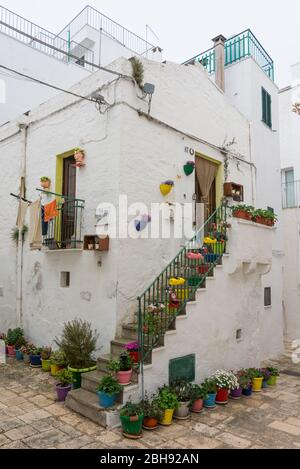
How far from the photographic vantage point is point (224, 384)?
675 cm

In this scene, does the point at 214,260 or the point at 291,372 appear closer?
the point at 214,260

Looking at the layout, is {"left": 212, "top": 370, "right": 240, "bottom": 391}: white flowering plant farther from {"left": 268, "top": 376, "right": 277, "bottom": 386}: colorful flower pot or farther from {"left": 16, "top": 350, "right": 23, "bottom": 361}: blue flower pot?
{"left": 16, "top": 350, "right": 23, "bottom": 361}: blue flower pot

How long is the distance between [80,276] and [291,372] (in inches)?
246

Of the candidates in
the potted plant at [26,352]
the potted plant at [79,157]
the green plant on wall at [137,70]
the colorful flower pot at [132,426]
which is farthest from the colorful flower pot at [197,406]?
the green plant on wall at [137,70]

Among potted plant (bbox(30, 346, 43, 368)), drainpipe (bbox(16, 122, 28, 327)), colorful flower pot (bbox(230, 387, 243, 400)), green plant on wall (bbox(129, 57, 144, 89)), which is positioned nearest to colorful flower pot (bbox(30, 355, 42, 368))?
potted plant (bbox(30, 346, 43, 368))

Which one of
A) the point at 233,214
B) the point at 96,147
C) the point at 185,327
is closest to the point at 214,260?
A: the point at 233,214

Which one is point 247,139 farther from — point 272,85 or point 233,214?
point 233,214

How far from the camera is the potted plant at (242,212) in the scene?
7796mm

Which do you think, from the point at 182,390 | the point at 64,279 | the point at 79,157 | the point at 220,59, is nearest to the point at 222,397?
the point at 182,390

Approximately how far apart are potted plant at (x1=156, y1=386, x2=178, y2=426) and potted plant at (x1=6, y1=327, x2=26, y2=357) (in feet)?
15.1

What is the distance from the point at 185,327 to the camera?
670 centimetres

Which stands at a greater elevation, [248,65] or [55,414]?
[248,65]

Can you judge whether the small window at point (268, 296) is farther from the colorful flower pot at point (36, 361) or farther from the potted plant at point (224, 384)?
the colorful flower pot at point (36, 361)

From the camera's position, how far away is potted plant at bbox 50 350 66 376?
7.35 metres
